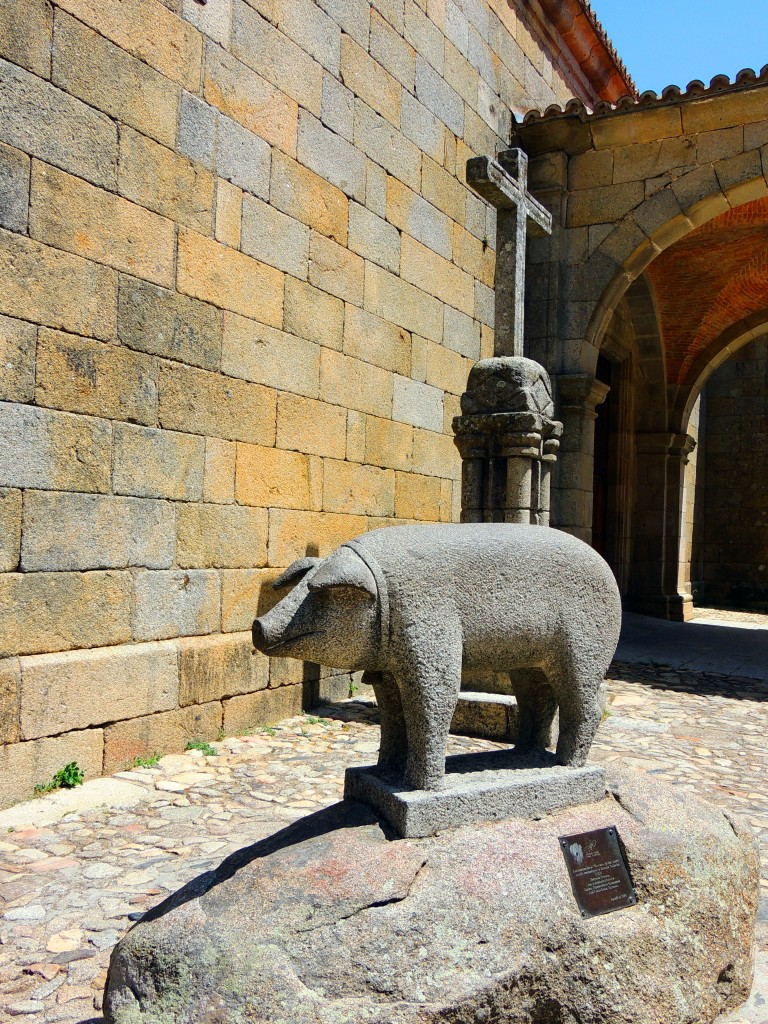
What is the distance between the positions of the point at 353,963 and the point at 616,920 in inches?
28.9

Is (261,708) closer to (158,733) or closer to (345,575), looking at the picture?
(158,733)

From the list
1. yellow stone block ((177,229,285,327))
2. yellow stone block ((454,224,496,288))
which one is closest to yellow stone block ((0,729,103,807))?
yellow stone block ((177,229,285,327))

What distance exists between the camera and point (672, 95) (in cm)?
757

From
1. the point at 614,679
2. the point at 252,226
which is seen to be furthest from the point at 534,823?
the point at 614,679

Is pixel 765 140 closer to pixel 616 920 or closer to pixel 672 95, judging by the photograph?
pixel 672 95

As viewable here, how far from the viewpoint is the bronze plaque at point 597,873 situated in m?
2.20

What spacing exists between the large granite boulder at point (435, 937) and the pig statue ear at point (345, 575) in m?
0.68

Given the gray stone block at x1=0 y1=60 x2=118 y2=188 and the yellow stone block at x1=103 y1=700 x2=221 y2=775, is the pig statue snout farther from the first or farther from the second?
the gray stone block at x1=0 y1=60 x2=118 y2=188

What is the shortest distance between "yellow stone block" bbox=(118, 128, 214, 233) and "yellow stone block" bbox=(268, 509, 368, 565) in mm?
1827

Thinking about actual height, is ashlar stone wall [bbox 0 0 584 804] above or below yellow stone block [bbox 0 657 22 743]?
above

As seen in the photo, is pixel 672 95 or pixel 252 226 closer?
pixel 252 226

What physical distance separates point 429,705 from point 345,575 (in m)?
0.44

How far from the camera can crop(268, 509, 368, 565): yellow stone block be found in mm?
5352

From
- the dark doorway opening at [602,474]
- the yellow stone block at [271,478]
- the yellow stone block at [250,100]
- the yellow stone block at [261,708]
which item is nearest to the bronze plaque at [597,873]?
the yellow stone block at [261,708]
